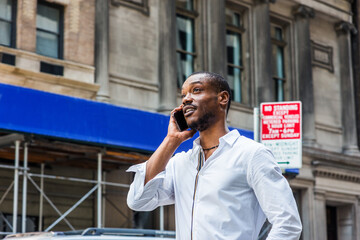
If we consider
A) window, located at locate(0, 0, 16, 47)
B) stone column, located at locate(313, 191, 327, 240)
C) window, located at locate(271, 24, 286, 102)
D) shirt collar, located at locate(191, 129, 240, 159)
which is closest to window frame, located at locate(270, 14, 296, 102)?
window, located at locate(271, 24, 286, 102)

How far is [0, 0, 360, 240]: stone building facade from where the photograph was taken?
17812 millimetres

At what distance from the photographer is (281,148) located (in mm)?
13008

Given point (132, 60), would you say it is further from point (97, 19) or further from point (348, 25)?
point (348, 25)

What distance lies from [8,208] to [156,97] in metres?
5.35

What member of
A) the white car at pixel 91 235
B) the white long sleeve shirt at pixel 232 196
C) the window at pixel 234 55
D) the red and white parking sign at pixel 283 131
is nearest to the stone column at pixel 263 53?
the window at pixel 234 55

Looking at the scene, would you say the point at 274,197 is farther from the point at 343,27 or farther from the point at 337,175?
the point at 343,27

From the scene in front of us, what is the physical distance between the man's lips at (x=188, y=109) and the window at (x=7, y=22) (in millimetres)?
13270

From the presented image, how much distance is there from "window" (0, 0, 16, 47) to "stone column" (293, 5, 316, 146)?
1155 cm

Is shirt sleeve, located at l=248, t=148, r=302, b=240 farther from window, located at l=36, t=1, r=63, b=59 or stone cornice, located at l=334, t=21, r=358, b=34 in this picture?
stone cornice, located at l=334, t=21, r=358, b=34

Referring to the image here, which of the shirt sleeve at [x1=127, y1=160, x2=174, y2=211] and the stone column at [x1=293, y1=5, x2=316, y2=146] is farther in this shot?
the stone column at [x1=293, y1=5, x2=316, y2=146]

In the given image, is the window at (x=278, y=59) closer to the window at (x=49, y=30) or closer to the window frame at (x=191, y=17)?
the window frame at (x=191, y=17)

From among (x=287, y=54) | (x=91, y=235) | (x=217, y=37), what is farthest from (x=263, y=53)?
(x=91, y=235)

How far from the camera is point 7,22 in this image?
16656mm

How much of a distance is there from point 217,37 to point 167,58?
8.34ft
